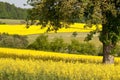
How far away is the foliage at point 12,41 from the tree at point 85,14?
3300 centimetres

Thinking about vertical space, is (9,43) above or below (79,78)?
below

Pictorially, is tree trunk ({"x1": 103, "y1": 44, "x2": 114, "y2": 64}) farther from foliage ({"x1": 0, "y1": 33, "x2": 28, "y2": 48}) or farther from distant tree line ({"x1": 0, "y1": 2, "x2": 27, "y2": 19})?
distant tree line ({"x1": 0, "y1": 2, "x2": 27, "y2": 19})

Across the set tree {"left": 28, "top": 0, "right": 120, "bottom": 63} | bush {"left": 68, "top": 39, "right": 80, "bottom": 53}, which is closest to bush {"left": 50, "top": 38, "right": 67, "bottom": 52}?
bush {"left": 68, "top": 39, "right": 80, "bottom": 53}

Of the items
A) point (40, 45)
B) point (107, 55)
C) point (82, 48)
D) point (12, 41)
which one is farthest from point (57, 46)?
point (107, 55)

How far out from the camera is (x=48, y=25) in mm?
26812

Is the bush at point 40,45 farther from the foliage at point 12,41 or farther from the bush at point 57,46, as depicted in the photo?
the foliage at point 12,41

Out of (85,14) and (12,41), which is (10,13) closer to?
(12,41)

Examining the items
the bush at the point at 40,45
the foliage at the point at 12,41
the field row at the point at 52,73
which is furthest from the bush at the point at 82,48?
the field row at the point at 52,73

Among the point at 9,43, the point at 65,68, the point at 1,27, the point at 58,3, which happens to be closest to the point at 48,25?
the point at 58,3

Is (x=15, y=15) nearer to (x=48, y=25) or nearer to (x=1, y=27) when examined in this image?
(x=1, y=27)

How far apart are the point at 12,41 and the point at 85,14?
36.5 meters

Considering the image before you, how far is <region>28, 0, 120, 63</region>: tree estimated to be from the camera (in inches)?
916

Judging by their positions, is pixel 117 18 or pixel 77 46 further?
pixel 77 46

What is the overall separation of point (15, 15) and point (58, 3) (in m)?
98.7
